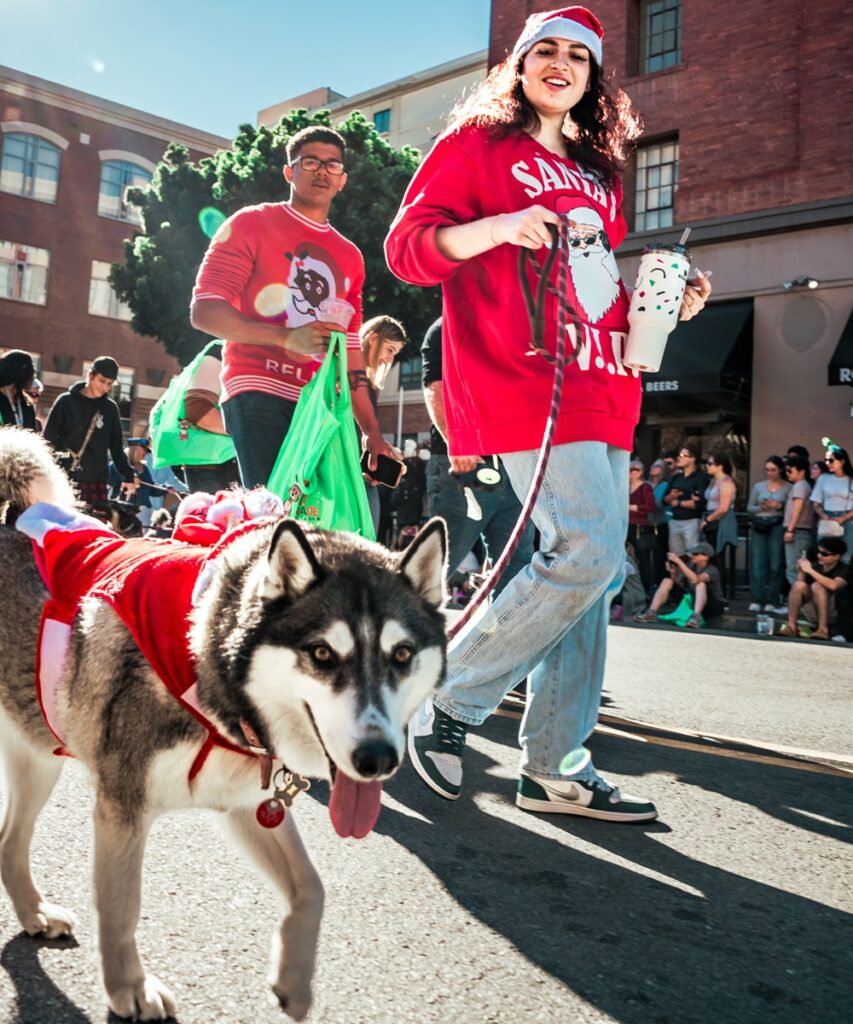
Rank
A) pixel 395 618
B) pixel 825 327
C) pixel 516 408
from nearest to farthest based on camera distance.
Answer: pixel 395 618 → pixel 516 408 → pixel 825 327

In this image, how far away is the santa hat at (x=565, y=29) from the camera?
11.1 ft

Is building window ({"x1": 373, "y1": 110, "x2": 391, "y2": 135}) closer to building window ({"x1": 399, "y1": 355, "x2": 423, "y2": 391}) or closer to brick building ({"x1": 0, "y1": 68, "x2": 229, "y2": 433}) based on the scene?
brick building ({"x1": 0, "y1": 68, "x2": 229, "y2": 433})

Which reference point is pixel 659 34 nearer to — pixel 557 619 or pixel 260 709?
pixel 557 619

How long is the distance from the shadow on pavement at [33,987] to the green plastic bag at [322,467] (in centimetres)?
188

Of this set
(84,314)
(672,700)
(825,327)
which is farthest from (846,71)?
(84,314)

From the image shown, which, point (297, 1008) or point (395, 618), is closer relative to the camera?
point (297, 1008)

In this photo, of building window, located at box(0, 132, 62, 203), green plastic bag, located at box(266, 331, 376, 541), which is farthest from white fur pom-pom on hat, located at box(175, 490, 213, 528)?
building window, located at box(0, 132, 62, 203)

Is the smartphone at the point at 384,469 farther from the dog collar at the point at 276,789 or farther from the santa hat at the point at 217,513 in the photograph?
the dog collar at the point at 276,789

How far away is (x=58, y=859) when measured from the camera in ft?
8.92

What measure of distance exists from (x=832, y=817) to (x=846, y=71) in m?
18.4

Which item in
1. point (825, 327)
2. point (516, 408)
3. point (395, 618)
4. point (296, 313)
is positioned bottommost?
point (395, 618)

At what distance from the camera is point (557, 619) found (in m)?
3.28

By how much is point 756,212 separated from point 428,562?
18.7m

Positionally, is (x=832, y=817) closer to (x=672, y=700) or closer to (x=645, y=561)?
(x=672, y=700)
